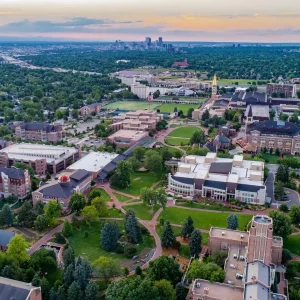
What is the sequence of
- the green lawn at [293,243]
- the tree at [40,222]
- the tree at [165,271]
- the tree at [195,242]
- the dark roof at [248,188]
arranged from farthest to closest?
1. the dark roof at [248,188]
2. the tree at [40,222]
3. the green lawn at [293,243]
4. the tree at [195,242]
5. the tree at [165,271]

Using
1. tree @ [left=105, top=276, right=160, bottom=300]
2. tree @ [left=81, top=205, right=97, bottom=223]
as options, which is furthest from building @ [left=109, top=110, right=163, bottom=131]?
tree @ [left=105, top=276, right=160, bottom=300]

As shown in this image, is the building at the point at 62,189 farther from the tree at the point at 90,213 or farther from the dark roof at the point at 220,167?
the dark roof at the point at 220,167

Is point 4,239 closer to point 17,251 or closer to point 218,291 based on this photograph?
point 17,251

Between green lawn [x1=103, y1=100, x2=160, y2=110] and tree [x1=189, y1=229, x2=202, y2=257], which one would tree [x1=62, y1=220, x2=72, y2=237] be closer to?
tree [x1=189, y1=229, x2=202, y2=257]

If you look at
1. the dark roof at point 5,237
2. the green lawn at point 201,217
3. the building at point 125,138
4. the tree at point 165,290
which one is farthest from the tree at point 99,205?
the building at point 125,138

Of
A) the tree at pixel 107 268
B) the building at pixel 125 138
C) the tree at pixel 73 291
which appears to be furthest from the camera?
the building at pixel 125 138

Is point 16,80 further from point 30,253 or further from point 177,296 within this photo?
point 177,296

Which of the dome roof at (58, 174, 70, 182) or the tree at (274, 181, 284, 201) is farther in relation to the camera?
the tree at (274, 181, 284, 201)
